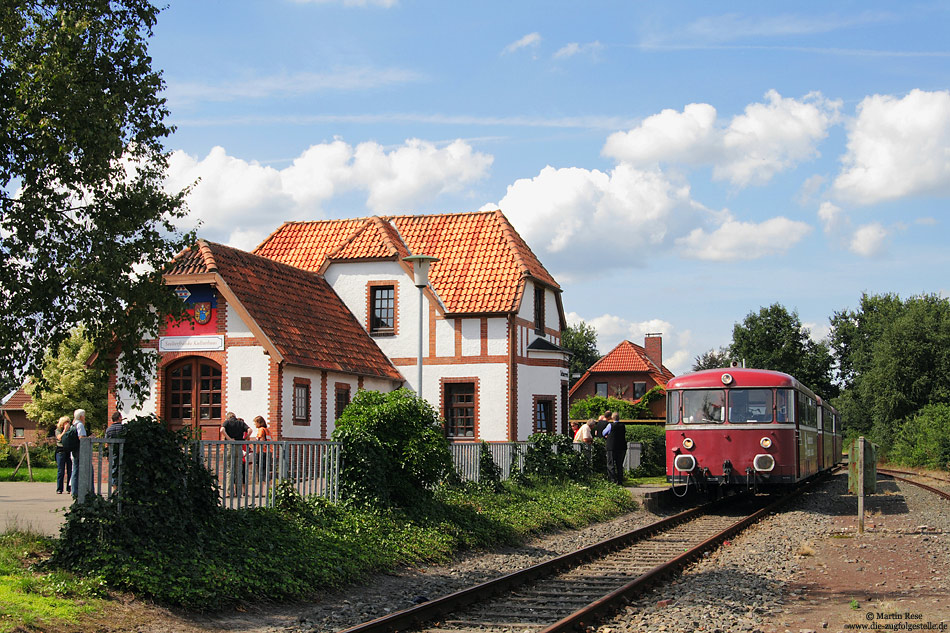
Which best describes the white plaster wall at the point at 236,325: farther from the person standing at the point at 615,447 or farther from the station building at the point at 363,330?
the person standing at the point at 615,447

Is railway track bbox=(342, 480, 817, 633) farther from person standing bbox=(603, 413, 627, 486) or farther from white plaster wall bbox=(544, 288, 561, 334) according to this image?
white plaster wall bbox=(544, 288, 561, 334)

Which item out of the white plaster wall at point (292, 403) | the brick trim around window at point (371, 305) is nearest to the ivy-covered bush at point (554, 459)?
the white plaster wall at point (292, 403)

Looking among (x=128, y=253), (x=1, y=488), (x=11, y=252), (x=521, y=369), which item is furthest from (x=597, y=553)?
(x=521, y=369)

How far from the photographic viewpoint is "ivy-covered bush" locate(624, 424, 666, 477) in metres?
33.5

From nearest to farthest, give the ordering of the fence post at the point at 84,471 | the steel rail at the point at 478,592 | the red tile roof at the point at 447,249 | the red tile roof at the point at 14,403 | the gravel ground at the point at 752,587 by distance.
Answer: the steel rail at the point at 478,592 < the gravel ground at the point at 752,587 < the fence post at the point at 84,471 < the red tile roof at the point at 447,249 < the red tile roof at the point at 14,403

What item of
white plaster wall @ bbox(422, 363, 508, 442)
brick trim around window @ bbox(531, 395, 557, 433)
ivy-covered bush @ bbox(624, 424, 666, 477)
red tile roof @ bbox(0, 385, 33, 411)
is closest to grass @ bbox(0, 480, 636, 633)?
white plaster wall @ bbox(422, 363, 508, 442)

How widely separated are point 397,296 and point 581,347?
3149 inches

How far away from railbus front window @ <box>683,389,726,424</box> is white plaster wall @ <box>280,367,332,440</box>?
10.9 metres

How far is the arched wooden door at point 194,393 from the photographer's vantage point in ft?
89.8

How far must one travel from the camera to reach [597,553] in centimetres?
1409

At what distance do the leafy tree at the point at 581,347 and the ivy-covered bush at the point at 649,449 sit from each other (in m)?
73.7

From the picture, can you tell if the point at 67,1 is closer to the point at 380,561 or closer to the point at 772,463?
the point at 380,561

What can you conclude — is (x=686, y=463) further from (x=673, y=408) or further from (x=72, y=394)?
(x=72, y=394)

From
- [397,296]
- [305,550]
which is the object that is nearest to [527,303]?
[397,296]
